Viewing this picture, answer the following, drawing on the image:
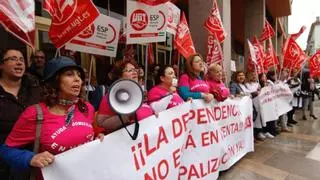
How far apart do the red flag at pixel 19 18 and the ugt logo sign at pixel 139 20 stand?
194 centimetres

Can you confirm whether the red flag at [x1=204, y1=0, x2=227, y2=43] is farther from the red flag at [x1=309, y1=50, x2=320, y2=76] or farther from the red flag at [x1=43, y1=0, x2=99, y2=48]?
the red flag at [x1=309, y1=50, x2=320, y2=76]

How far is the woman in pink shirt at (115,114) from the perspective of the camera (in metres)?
3.03

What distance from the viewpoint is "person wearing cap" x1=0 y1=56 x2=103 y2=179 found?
2342mm

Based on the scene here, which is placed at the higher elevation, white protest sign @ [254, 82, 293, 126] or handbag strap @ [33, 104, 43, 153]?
handbag strap @ [33, 104, 43, 153]

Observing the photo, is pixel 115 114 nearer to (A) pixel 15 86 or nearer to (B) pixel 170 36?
(A) pixel 15 86

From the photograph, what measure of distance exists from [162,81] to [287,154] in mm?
3630

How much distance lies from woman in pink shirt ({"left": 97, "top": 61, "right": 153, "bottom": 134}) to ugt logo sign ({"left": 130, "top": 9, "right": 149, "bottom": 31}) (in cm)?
171

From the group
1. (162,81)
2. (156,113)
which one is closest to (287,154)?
(162,81)

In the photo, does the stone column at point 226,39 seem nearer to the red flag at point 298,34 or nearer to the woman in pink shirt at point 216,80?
the red flag at point 298,34

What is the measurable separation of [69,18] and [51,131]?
79.3 inches

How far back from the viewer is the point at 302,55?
388 inches

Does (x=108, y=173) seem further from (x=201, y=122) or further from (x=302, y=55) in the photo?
(x=302, y=55)

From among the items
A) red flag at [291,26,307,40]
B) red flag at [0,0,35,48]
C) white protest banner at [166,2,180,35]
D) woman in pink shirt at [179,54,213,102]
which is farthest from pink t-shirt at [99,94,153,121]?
red flag at [291,26,307,40]

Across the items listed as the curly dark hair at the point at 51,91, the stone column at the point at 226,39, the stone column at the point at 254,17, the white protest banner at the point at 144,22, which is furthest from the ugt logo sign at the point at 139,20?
the stone column at the point at 254,17
